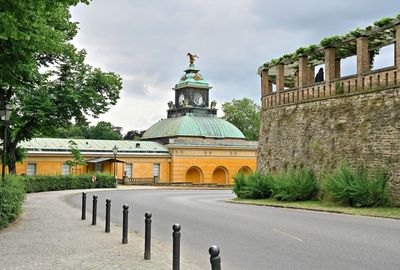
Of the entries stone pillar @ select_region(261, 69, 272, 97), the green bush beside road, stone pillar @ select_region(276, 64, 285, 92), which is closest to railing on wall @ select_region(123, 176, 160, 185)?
stone pillar @ select_region(261, 69, 272, 97)

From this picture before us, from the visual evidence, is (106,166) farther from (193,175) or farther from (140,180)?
(193,175)

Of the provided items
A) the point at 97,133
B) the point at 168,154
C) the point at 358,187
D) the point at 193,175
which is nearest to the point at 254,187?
the point at 358,187

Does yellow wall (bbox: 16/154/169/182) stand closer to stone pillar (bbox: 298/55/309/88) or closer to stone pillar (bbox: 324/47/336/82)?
stone pillar (bbox: 298/55/309/88)

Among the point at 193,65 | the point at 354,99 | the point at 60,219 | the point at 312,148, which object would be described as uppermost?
the point at 193,65

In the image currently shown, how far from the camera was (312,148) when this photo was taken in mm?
26672

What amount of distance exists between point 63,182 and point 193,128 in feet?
88.8

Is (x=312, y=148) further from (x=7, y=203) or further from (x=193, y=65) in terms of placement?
(x=193, y=65)

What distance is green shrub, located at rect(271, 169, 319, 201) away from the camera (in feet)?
81.0

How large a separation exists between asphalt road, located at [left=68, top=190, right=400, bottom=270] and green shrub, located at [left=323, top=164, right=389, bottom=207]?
2.73 meters

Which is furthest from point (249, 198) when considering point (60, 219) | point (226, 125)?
point (226, 125)

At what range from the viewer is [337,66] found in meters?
28.2

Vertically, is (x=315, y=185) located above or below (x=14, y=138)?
below

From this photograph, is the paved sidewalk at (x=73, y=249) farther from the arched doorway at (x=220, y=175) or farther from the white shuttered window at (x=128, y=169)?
the arched doorway at (x=220, y=175)

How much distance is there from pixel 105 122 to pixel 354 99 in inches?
2840
